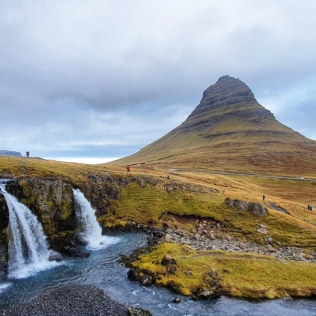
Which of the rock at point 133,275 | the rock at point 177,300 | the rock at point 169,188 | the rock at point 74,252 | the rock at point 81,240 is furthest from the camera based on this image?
the rock at point 169,188

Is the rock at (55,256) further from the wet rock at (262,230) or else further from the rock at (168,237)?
the wet rock at (262,230)

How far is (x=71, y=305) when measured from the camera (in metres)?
32.1

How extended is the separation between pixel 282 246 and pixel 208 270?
21.7 metres

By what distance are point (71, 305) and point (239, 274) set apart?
75.1 ft

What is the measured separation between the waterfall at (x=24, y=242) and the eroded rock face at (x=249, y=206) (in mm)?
44177

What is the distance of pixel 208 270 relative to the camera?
39344 millimetres

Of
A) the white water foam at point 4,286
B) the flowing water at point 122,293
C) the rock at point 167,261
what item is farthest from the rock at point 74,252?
the rock at point 167,261

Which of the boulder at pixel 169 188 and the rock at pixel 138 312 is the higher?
the boulder at pixel 169 188

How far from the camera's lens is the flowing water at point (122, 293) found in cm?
3175

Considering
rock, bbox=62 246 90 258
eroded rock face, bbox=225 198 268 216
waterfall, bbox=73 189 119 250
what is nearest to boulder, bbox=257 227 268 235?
eroded rock face, bbox=225 198 268 216

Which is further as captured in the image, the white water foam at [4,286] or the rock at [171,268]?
the rock at [171,268]

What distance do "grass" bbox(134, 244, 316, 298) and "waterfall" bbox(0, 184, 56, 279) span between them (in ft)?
54.2

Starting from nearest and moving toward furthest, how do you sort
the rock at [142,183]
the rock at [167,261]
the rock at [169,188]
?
the rock at [167,261]
the rock at [169,188]
the rock at [142,183]

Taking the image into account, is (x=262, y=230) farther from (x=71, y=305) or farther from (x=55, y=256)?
(x=71, y=305)
